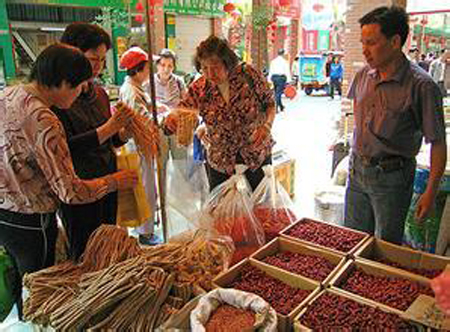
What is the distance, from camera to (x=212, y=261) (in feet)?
4.81

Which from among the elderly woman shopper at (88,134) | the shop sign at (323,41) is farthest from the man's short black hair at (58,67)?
the shop sign at (323,41)

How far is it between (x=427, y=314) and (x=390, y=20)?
4.14ft

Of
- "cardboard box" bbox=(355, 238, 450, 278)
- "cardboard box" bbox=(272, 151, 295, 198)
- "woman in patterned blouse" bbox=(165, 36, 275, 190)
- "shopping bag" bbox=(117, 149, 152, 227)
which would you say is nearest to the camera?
"cardboard box" bbox=(355, 238, 450, 278)

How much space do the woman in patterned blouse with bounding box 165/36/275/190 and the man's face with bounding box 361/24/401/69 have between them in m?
0.62

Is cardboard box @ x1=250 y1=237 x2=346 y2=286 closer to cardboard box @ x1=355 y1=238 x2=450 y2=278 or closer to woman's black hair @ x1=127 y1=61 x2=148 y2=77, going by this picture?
cardboard box @ x1=355 y1=238 x2=450 y2=278

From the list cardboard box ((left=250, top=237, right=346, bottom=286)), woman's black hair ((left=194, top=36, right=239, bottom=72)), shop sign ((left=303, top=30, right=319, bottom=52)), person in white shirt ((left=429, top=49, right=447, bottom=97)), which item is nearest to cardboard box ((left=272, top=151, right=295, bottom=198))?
woman's black hair ((left=194, top=36, right=239, bottom=72))

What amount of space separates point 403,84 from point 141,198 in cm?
141

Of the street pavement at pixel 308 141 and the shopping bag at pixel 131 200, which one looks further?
the street pavement at pixel 308 141

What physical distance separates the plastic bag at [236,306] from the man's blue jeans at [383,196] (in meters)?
0.98

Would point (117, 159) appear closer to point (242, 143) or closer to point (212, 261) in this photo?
point (242, 143)

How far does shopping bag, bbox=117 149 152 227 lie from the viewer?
2.03 m

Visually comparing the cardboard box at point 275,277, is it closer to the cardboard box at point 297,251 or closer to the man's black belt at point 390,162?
the cardboard box at point 297,251

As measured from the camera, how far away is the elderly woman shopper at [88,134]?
5.82ft

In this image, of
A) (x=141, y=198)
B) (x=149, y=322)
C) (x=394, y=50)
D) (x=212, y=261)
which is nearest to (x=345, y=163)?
(x=394, y=50)
